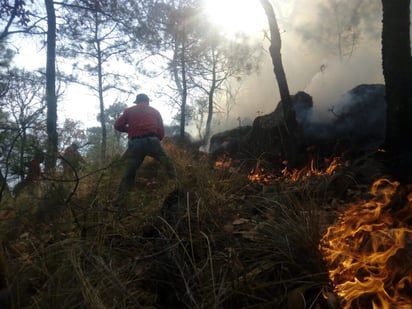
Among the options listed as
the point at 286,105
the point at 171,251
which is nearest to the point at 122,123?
the point at 286,105

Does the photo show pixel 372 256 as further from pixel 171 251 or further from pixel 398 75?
pixel 398 75

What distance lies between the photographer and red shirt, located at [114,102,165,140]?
6067 mm

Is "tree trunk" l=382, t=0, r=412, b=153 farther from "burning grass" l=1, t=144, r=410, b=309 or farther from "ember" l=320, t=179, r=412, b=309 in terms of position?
"ember" l=320, t=179, r=412, b=309

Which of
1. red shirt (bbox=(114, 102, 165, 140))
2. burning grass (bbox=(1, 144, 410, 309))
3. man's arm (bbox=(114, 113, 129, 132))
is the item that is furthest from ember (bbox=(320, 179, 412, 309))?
man's arm (bbox=(114, 113, 129, 132))

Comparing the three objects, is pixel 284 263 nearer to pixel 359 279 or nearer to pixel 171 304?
pixel 359 279

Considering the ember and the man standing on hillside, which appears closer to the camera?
the ember

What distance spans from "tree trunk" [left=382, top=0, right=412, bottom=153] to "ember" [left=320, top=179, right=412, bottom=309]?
10.6 ft

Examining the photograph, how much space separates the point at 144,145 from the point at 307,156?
426 centimetres

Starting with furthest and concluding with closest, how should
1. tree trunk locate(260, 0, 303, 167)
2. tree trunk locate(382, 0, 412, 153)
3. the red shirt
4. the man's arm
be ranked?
tree trunk locate(260, 0, 303, 167) < the man's arm < the red shirt < tree trunk locate(382, 0, 412, 153)

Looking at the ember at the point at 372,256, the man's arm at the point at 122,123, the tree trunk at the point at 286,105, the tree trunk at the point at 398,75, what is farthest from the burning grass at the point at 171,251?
the tree trunk at the point at 286,105

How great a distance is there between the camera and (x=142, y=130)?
6035mm

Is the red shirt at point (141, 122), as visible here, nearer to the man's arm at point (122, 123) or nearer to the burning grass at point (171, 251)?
the man's arm at point (122, 123)

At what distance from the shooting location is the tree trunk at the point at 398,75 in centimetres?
562

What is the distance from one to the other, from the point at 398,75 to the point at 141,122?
3.66m
